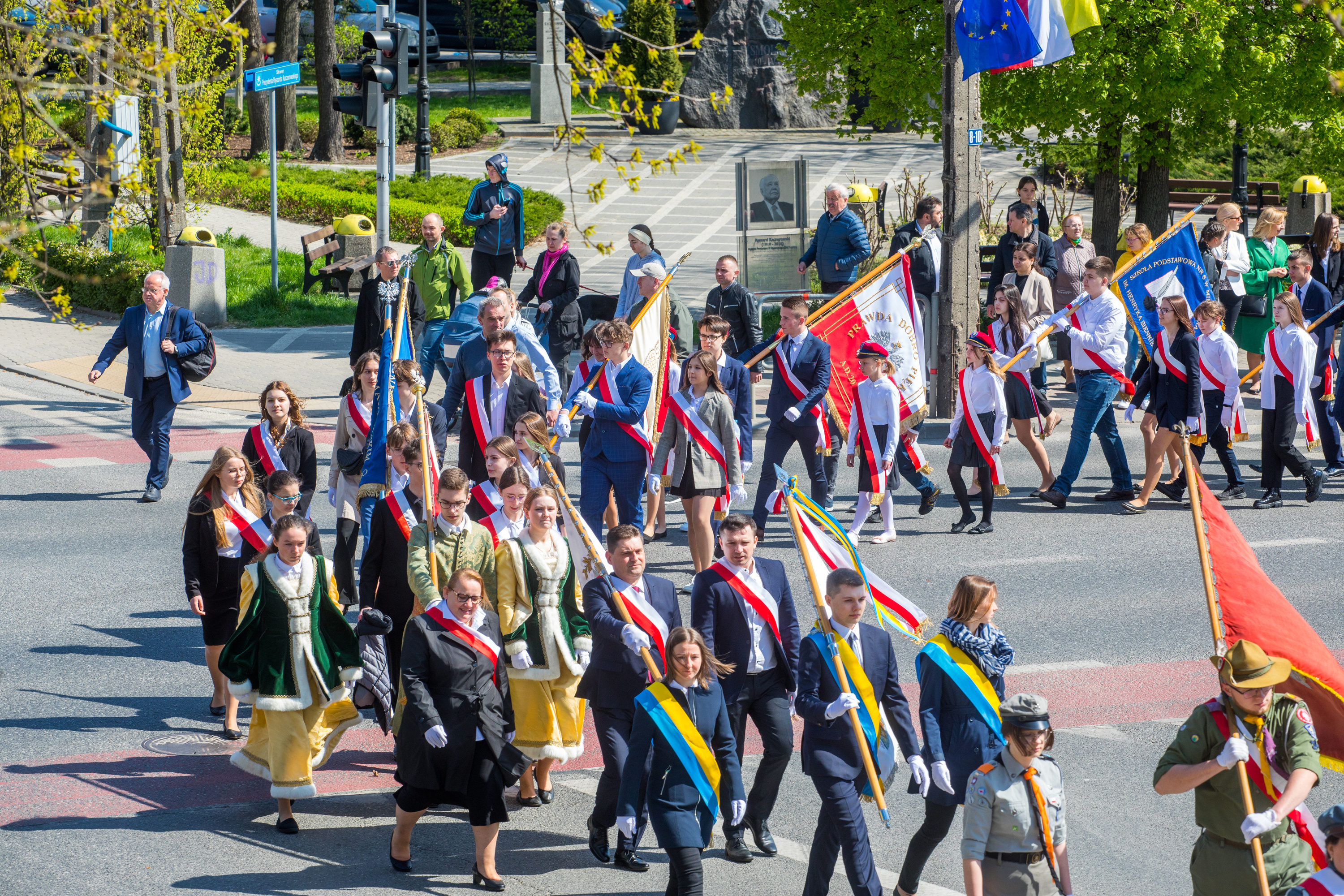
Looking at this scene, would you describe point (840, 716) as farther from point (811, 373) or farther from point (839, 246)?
point (839, 246)

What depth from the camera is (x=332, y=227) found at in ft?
78.0

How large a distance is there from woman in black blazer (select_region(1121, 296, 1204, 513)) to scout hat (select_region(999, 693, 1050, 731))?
717cm

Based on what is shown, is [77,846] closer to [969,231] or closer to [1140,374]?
[1140,374]

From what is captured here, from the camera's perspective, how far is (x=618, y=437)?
1091 cm

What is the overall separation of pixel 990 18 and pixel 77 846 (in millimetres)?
11352

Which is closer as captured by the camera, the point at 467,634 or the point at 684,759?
the point at 684,759

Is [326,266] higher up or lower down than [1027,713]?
higher up

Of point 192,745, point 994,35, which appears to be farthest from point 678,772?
point 994,35

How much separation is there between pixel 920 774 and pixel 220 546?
14.1ft

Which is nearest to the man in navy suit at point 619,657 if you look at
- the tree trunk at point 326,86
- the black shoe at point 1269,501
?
the black shoe at point 1269,501

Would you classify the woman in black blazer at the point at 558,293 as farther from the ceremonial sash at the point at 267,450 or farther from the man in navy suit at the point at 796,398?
the ceremonial sash at the point at 267,450

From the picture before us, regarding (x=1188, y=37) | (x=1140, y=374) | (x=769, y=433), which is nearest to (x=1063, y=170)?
(x=1188, y=37)

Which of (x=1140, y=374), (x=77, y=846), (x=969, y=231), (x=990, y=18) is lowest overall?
(x=77, y=846)

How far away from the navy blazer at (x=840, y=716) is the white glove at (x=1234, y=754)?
1281 millimetres
